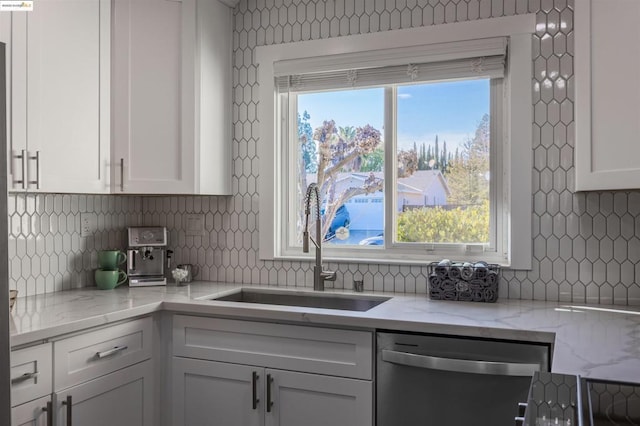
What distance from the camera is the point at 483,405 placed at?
2045 millimetres

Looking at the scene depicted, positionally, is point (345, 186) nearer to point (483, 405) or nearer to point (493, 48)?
point (493, 48)

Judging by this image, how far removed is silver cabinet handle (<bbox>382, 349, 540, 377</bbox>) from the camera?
6.48 feet

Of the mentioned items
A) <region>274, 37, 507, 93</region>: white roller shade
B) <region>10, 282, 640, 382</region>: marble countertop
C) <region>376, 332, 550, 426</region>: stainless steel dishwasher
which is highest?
<region>274, 37, 507, 93</region>: white roller shade

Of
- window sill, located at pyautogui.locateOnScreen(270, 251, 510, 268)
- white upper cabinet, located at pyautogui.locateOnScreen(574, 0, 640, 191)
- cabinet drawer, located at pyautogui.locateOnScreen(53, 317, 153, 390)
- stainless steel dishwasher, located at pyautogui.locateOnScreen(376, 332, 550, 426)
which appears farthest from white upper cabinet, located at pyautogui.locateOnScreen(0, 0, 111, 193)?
white upper cabinet, located at pyautogui.locateOnScreen(574, 0, 640, 191)

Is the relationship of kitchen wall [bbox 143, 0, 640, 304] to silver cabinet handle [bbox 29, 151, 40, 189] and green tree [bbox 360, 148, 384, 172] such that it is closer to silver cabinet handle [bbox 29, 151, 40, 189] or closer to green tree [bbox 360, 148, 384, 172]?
green tree [bbox 360, 148, 384, 172]

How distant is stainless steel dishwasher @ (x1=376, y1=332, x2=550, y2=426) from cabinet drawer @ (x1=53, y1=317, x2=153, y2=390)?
1.01 meters

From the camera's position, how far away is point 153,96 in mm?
2848

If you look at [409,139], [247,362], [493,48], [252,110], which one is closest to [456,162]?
[409,139]

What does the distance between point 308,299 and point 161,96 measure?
4.01 feet

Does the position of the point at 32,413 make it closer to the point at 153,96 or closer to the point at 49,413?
the point at 49,413

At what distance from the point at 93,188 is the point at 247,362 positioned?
1073 millimetres

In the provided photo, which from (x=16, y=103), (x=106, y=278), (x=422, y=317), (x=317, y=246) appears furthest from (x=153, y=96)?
(x=422, y=317)

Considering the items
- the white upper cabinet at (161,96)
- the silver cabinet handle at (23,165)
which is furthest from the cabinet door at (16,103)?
the white upper cabinet at (161,96)

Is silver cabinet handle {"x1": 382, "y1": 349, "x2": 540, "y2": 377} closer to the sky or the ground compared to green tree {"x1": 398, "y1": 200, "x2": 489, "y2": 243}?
closer to the ground
